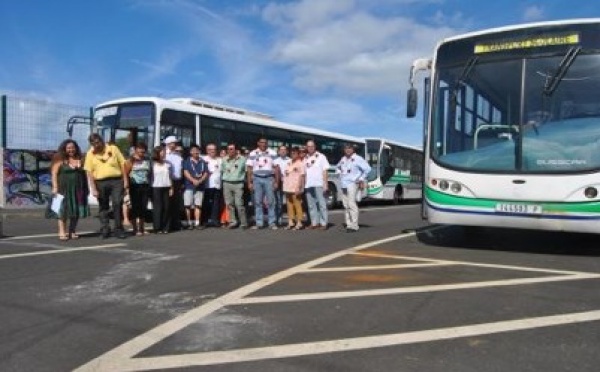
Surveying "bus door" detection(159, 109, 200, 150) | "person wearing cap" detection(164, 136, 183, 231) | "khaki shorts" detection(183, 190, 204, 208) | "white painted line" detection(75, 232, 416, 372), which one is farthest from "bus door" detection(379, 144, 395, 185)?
"white painted line" detection(75, 232, 416, 372)

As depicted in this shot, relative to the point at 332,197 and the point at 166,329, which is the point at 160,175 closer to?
the point at 166,329

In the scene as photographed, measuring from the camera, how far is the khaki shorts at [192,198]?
46.1 feet

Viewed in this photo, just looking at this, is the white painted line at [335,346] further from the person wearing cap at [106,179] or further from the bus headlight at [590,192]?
the person wearing cap at [106,179]

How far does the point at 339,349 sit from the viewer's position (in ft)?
16.2

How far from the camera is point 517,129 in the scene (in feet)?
32.2

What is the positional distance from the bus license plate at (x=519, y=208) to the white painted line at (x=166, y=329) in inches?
117

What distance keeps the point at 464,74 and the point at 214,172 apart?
19.6 feet

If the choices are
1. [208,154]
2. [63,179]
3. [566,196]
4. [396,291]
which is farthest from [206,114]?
[396,291]

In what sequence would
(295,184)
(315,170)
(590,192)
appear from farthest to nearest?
(295,184) → (315,170) → (590,192)

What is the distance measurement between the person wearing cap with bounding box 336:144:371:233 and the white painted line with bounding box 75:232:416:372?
5202mm

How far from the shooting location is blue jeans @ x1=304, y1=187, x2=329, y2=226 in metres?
14.0

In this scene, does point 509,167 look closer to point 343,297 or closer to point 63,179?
point 343,297

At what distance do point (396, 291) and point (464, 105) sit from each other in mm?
4383

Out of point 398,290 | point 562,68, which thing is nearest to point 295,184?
point 562,68
